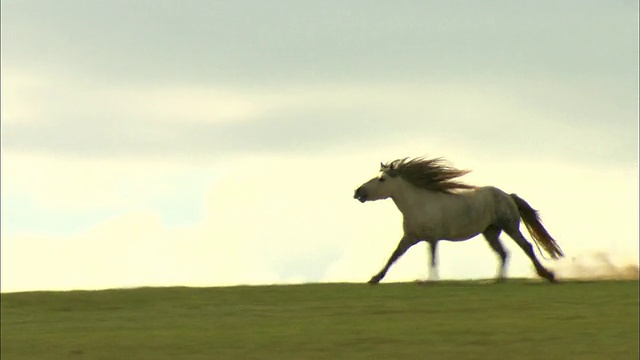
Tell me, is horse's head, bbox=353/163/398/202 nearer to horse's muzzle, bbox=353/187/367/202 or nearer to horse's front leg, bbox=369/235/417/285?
horse's muzzle, bbox=353/187/367/202

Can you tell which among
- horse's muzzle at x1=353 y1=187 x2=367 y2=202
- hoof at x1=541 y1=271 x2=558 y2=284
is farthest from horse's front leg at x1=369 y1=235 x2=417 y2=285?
hoof at x1=541 y1=271 x2=558 y2=284

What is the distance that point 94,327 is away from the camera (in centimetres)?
1318

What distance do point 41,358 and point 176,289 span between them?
542cm

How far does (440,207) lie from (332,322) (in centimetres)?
512

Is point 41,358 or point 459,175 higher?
point 459,175

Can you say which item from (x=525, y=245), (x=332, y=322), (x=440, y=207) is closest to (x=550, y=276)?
(x=525, y=245)

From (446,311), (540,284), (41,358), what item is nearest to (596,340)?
(446,311)

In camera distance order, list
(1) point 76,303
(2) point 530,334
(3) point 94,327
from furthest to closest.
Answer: (1) point 76,303 → (3) point 94,327 → (2) point 530,334

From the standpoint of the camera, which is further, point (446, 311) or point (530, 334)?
point (446, 311)

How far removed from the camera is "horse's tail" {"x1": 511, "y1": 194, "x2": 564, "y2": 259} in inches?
742

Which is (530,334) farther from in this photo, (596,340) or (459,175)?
(459,175)

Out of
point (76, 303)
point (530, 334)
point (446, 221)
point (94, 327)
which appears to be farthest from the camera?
point (446, 221)

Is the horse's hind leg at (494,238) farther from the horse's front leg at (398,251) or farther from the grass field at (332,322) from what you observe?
the horse's front leg at (398,251)

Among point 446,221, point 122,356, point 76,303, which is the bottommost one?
point 122,356
